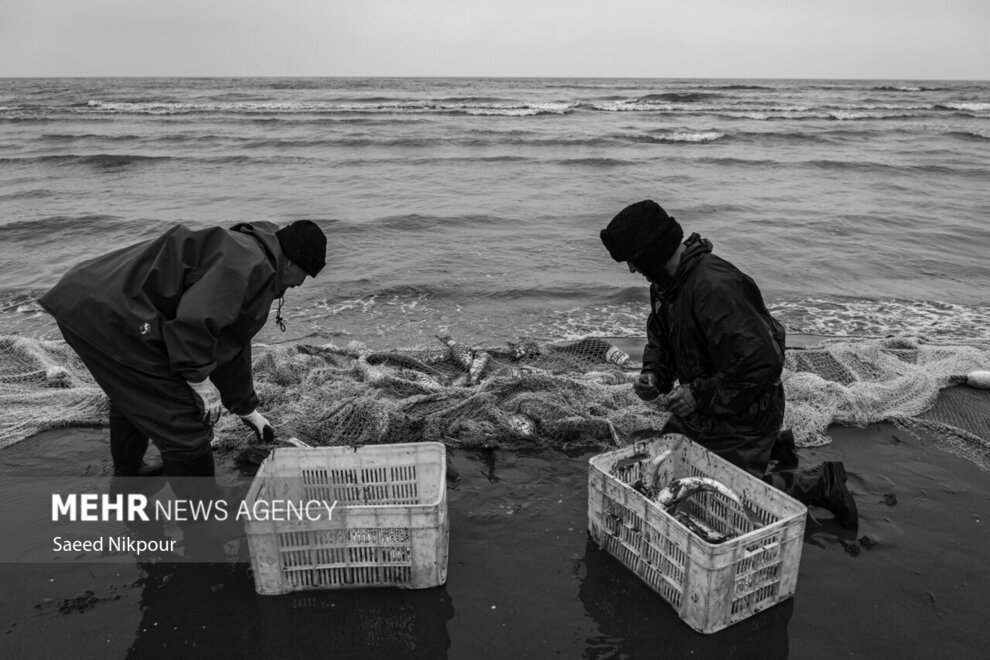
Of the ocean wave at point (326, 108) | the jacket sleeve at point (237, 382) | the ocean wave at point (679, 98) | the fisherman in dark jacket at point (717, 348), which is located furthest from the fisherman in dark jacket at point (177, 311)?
the ocean wave at point (679, 98)

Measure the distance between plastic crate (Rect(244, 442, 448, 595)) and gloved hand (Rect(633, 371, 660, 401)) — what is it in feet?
4.11

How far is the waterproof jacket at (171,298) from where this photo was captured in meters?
3.01

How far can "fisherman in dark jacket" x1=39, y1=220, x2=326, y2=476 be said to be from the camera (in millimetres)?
3039

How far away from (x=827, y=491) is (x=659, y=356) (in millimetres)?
1158

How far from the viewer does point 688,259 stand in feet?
11.5

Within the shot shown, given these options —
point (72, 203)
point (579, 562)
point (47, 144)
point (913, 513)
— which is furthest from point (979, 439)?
point (47, 144)

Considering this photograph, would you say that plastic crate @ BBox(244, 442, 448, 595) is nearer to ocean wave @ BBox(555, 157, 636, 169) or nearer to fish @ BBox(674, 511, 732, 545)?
fish @ BBox(674, 511, 732, 545)

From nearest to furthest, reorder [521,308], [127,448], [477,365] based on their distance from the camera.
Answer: [127,448], [477,365], [521,308]

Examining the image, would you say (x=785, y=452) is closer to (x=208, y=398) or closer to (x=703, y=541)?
(x=703, y=541)

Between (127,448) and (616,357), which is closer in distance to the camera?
(127,448)

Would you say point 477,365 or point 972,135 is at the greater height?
point 972,135

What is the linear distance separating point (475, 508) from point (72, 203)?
1425 centimetres

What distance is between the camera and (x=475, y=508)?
411 cm

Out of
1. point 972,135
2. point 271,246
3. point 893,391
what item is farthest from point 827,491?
point 972,135
